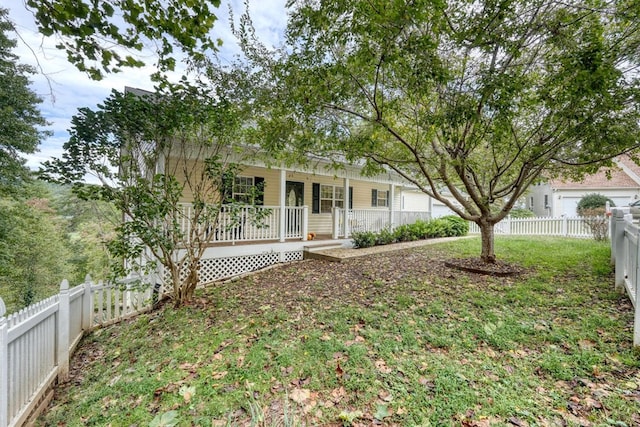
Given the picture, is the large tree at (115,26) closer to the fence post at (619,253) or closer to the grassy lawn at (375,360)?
the grassy lawn at (375,360)

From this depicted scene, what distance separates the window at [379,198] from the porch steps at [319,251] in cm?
564

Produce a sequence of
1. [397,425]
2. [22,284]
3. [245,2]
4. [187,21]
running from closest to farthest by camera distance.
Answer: [397,425]
[187,21]
[245,2]
[22,284]

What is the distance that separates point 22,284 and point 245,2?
20.9 meters

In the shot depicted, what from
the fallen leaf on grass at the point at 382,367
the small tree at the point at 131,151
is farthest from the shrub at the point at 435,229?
the fallen leaf on grass at the point at 382,367

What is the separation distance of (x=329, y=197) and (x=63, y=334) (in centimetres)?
1006

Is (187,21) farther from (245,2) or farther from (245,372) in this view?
A: (245,372)

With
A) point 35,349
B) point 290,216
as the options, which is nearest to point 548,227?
point 290,216

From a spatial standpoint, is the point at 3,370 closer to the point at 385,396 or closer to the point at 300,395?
the point at 300,395

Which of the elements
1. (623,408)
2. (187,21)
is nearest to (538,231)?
(623,408)

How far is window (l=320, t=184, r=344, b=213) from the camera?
500 inches

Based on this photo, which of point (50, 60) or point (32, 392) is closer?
point (32, 392)

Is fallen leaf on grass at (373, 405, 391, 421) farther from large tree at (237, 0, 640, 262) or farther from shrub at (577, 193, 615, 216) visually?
shrub at (577, 193, 615, 216)

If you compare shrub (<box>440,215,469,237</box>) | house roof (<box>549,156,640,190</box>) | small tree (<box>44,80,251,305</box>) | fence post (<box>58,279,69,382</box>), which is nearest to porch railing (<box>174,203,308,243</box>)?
small tree (<box>44,80,251,305</box>)

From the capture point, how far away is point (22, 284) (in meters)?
17.0
